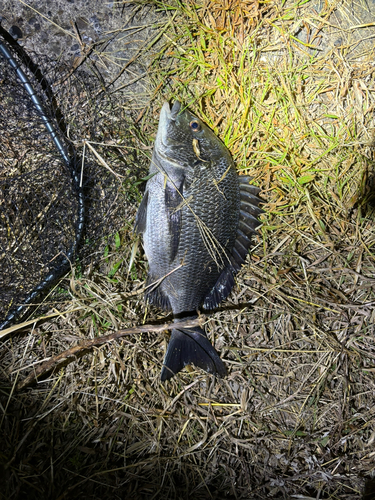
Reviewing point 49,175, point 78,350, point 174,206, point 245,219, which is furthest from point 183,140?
point 78,350

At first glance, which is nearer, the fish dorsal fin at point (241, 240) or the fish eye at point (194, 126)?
the fish eye at point (194, 126)

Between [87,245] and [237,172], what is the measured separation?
1.24 meters

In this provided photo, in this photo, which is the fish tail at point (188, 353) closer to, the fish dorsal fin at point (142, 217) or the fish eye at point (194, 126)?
the fish dorsal fin at point (142, 217)

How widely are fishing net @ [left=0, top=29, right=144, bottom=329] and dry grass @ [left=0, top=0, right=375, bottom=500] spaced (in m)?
0.21

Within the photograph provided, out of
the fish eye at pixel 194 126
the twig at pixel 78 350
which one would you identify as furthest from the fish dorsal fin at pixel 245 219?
the twig at pixel 78 350

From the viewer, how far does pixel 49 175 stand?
2.46 meters

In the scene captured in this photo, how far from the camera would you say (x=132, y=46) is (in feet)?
8.30

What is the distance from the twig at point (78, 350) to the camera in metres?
2.04

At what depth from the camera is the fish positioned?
7.12 feet

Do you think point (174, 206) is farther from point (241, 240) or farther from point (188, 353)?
point (188, 353)

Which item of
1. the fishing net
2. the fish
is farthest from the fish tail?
the fishing net

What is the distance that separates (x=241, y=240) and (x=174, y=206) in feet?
1.84

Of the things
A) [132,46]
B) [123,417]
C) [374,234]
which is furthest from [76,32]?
[123,417]

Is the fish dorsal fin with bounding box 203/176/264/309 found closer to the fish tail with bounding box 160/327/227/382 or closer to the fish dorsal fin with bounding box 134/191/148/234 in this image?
the fish tail with bounding box 160/327/227/382
